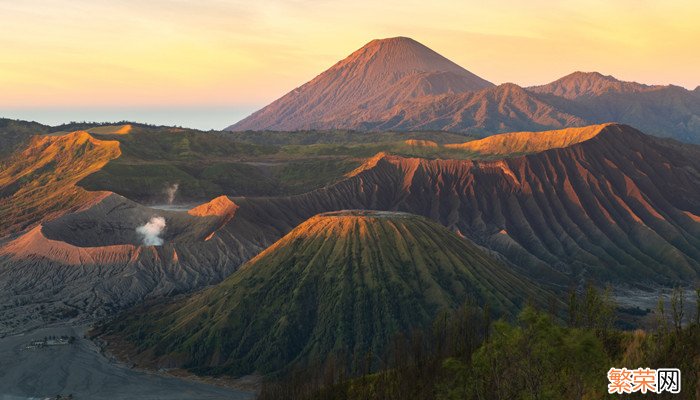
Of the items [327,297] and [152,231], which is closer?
[327,297]

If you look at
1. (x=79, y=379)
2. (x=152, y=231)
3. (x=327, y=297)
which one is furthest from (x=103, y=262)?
(x=327, y=297)

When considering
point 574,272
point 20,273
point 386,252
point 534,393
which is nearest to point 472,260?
point 386,252

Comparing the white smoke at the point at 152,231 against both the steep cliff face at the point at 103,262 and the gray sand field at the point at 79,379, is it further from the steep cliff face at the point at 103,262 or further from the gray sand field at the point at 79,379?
the gray sand field at the point at 79,379

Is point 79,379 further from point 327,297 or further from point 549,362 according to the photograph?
point 549,362

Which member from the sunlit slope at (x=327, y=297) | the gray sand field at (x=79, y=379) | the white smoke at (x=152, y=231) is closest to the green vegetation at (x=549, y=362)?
the gray sand field at (x=79, y=379)

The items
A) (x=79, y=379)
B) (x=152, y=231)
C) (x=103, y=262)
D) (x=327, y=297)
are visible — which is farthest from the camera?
(x=152, y=231)
